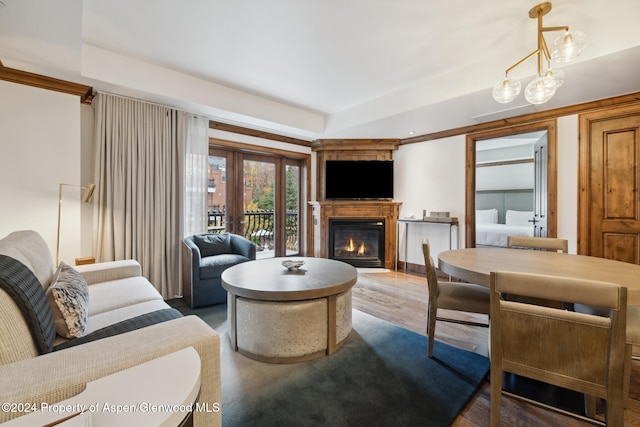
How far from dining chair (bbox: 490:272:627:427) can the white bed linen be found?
5.15 metres

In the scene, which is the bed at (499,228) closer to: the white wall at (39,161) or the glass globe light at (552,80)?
the glass globe light at (552,80)

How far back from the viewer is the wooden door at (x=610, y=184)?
293 centimetres

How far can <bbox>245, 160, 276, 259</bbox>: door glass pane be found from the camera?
15.0 feet

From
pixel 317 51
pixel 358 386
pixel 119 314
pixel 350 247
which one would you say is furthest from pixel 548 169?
→ pixel 119 314

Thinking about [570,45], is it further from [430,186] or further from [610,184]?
[430,186]

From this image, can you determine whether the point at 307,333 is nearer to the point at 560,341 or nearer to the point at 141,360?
the point at 141,360

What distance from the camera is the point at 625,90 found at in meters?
2.79

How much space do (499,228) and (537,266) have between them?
4.73m

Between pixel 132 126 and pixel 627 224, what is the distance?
18.3 ft

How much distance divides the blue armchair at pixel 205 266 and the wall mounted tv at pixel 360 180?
216 centimetres

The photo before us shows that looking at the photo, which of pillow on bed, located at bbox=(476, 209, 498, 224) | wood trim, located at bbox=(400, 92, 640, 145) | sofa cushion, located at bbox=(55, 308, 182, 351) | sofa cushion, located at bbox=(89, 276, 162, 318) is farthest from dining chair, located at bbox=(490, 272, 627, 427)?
pillow on bed, located at bbox=(476, 209, 498, 224)

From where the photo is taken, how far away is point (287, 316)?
1919 mm

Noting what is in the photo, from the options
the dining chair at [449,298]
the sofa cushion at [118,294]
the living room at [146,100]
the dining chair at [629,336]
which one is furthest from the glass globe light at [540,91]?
the sofa cushion at [118,294]

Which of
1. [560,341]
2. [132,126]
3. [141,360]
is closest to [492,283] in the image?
[560,341]
